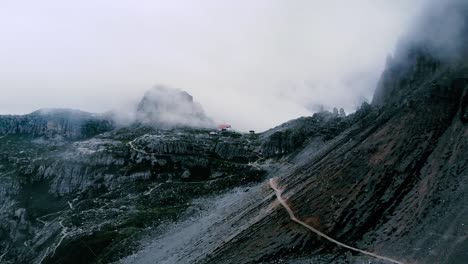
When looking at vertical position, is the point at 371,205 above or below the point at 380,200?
below

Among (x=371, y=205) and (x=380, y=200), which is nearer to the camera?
(x=371, y=205)

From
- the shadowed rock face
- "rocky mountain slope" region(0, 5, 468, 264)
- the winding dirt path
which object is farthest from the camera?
"rocky mountain slope" region(0, 5, 468, 264)

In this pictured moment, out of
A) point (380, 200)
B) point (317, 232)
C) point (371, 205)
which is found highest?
point (380, 200)

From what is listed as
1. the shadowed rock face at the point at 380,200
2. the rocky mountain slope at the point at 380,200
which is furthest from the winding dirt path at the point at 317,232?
the shadowed rock face at the point at 380,200

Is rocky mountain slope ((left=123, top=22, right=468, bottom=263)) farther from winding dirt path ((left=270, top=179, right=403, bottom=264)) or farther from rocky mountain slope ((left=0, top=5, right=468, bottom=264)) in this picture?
winding dirt path ((left=270, top=179, right=403, bottom=264))

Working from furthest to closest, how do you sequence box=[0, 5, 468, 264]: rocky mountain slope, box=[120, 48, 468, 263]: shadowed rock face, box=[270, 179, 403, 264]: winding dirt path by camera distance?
box=[0, 5, 468, 264]: rocky mountain slope
box=[120, 48, 468, 263]: shadowed rock face
box=[270, 179, 403, 264]: winding dirt path

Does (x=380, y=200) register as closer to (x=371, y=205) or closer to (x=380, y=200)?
(x=380, y=200)

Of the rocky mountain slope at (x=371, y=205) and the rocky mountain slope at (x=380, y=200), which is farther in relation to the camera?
the rocky mountain slope at (x=371, y=205)

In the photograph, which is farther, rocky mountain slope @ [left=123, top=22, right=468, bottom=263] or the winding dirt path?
rocky mountain slope @ [left=123, top=22, right=468, bottom=263]

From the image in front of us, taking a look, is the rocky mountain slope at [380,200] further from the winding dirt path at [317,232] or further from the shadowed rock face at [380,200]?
the winding dirt path at [317,232]

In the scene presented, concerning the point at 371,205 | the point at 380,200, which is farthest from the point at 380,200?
the point at 371,205

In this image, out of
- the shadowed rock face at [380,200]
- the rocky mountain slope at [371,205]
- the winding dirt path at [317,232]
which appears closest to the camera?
the winding dirt path at [317,232]

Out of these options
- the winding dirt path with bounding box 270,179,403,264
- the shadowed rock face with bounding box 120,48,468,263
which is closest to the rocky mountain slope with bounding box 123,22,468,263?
the shadowed rock face with bounding box 120,48,468,263

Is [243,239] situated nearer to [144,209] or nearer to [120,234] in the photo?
[120,234]
